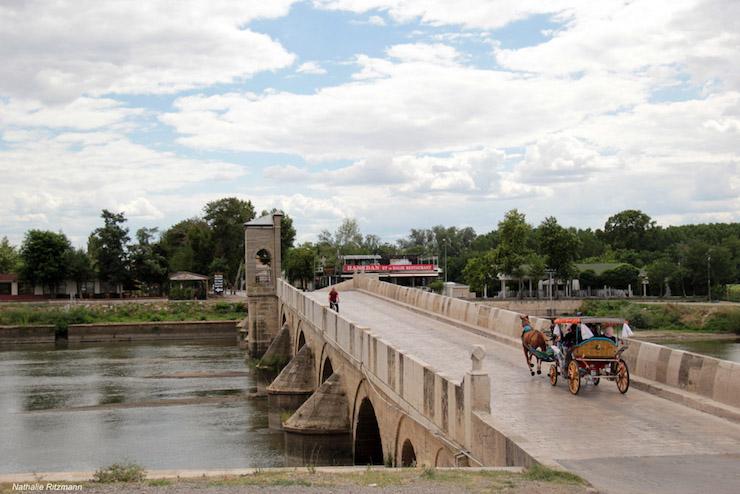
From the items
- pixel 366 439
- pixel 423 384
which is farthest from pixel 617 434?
pixel 366 439

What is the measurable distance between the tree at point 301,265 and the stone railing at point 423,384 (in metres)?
81.3

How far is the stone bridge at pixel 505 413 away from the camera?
9.48 m

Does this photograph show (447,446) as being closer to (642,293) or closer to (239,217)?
(642,293)

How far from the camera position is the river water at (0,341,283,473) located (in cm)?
2398

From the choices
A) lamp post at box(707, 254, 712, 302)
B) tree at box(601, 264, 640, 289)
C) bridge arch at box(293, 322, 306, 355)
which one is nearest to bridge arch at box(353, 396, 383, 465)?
bridge arch at box(293, 322, 306, 355)

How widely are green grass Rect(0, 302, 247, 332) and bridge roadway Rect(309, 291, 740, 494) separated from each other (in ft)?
197

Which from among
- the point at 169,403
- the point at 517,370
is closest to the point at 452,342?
the point at 517,370

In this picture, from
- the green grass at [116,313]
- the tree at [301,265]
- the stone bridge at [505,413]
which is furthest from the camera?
the tree at [301,265]

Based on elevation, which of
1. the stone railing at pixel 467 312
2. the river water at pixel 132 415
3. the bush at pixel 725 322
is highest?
the stone railing at pixel 467 312

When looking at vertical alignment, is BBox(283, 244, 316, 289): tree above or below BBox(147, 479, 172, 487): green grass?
above

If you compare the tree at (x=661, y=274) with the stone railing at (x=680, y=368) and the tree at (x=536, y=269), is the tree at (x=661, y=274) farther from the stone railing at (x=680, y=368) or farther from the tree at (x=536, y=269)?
the stone railing at (x=680, y=368)

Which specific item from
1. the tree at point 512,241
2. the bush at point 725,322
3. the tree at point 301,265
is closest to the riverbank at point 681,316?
the bush at point 725,322

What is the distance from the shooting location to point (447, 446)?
38.7ft

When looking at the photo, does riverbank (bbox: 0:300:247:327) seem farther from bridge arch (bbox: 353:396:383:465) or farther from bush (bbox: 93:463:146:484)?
bush (bbox: 93:463:146:484)
